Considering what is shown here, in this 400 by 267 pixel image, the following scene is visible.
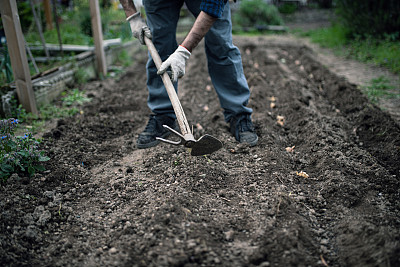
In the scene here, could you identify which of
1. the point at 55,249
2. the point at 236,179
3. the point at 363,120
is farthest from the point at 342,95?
the point at 55,249

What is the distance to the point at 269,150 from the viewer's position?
7.83ft

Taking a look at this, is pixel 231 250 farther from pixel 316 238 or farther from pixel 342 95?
pixel 342 95

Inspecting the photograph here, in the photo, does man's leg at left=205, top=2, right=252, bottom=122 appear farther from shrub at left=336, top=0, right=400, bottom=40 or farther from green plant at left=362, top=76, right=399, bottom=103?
shrub at left=336, top=0, right=400, bottom=40

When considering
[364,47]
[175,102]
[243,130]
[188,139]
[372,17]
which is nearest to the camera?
[188,139]

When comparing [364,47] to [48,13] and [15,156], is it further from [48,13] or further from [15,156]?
[15,156]

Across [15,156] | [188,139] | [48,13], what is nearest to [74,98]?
[15,156]

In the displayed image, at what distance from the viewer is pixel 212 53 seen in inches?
97.1

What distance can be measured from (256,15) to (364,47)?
14.8 feet

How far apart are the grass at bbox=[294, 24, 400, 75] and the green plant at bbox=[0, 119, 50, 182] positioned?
14.7 ft

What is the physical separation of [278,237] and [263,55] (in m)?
4.56

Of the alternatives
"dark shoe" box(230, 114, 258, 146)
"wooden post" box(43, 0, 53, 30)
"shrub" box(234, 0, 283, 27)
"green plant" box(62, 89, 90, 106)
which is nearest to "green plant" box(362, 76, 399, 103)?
"dark shoe" box(230, 114, 258, 146)

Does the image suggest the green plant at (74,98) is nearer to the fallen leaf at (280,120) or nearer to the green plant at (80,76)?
the green plant at (80,76)

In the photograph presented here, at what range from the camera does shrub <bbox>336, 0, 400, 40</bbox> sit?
5.69m

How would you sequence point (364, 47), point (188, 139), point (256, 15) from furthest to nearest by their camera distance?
point (256, 15)
point (364, 47)
point (188, 139)
